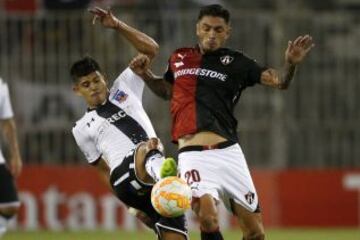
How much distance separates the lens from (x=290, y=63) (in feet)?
33.6

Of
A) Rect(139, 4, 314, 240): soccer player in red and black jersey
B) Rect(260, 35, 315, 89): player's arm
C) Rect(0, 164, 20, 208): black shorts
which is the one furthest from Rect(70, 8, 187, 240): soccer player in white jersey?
Rect(0, 164, 20, 208): black shorts

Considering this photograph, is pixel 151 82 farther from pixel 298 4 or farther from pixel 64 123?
pixel 298 4

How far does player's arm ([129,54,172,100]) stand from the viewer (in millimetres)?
11102

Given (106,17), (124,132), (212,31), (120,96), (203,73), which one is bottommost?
(124,132)

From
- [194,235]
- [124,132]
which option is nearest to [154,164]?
[124,132]

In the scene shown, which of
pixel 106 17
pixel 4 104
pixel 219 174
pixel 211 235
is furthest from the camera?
pixel 4 104

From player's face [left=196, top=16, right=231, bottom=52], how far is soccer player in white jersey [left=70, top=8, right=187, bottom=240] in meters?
0.65

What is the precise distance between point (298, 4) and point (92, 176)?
14.0ft

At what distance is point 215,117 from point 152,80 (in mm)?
906

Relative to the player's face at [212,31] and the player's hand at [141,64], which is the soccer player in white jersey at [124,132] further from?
the player's face at [212,31]

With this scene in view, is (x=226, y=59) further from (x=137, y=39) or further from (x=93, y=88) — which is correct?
(x=93, y=88)

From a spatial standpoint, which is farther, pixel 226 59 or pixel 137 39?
pixel 137 39

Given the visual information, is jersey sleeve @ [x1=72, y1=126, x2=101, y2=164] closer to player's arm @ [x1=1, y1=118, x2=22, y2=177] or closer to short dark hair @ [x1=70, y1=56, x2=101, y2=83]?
short dark hair @ [x1=70, y1=56, x2=101, y2=83]

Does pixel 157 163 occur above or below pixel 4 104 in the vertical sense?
below
